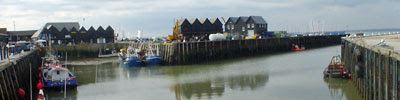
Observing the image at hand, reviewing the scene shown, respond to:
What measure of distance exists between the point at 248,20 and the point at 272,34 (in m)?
6.34

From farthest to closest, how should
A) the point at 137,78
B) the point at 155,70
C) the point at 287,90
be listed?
the point at 155,70 < the point at 137,78 < the point at 287,90

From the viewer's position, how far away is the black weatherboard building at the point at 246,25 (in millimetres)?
82688

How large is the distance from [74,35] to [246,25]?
3542 centimetres

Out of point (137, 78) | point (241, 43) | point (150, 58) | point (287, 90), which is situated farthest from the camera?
point (241, 43)

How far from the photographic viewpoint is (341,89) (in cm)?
2433

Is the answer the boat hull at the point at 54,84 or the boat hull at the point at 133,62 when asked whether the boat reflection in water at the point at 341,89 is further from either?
the boat hull at the point at 133,62

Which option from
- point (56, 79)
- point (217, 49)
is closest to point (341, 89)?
point (56, 79)

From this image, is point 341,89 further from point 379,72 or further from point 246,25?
point 246,25

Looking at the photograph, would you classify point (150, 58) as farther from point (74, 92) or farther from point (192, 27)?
point (192, 27)

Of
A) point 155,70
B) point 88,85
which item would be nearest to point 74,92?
point 88,85

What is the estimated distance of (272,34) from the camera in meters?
80.2

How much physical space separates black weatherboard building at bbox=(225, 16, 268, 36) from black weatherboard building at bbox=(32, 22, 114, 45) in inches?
1045

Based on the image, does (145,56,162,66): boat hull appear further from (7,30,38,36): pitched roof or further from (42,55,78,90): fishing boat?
(7,30,38,36): pitched roof

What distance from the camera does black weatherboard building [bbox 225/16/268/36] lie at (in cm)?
8269
